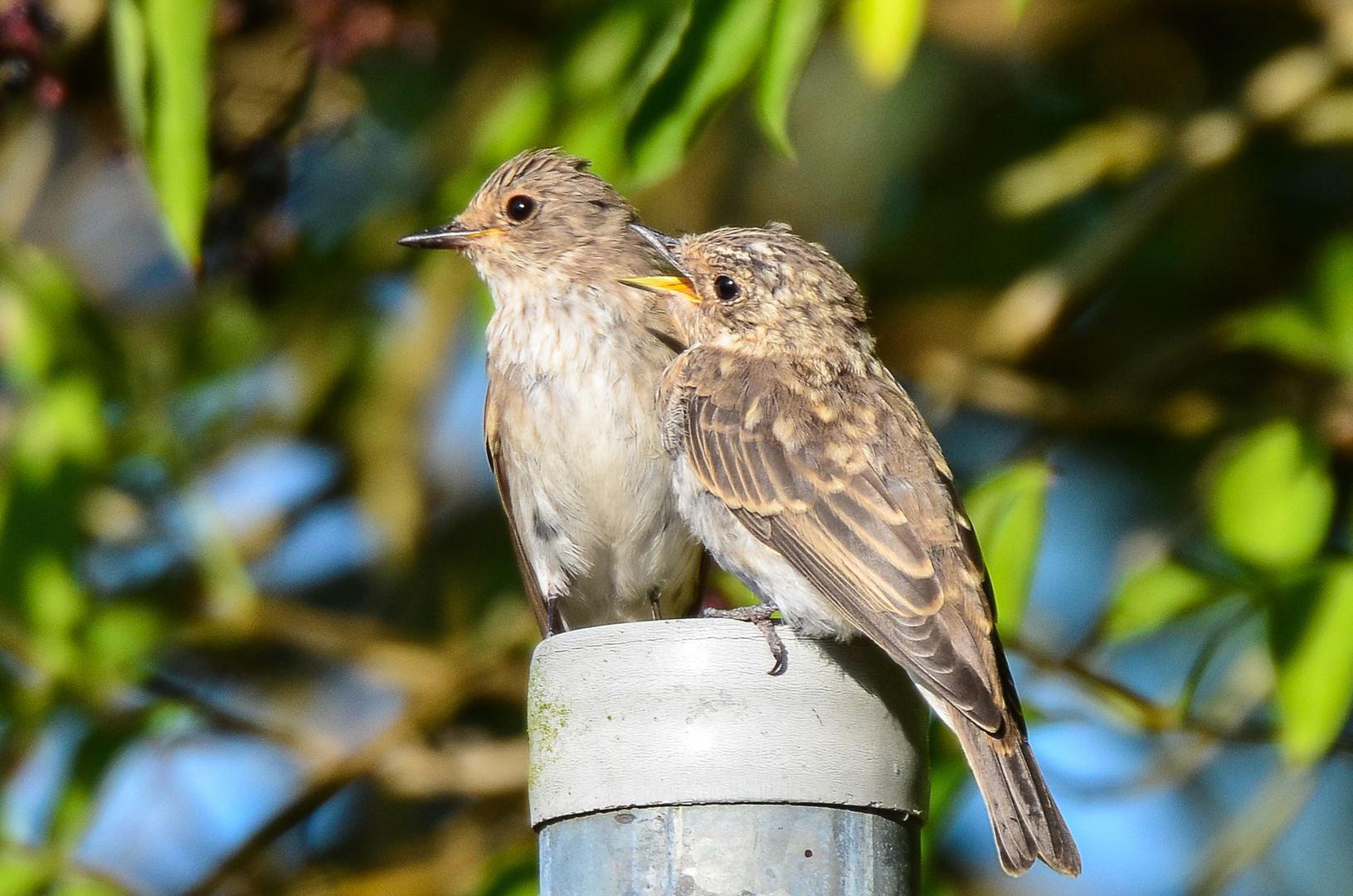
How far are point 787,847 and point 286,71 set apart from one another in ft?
10.3

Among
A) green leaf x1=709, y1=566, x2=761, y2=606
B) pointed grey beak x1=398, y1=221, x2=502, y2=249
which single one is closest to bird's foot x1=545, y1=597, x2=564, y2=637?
green leaf x1=709, y1=566, x2=761, y2=606

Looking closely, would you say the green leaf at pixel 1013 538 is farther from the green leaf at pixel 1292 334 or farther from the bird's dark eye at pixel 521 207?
the bird's dark eye at pixel 521 207

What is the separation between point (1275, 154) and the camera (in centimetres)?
623

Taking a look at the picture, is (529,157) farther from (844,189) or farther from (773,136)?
(844,189)

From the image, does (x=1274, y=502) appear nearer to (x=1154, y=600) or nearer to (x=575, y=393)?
(x=1154, y=600)

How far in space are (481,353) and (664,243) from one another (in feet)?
4.22

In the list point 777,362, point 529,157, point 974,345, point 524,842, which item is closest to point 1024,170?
point 974,345

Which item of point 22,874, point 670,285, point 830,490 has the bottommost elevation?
point 22,874

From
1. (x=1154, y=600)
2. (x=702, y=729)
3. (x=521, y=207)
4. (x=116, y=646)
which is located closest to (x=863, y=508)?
(x=702, y=729)

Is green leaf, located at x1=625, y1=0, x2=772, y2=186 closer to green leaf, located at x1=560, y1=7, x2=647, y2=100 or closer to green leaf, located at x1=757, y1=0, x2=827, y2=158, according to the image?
green leaf, located at x1=757, y1=0, x2=827, y2=158

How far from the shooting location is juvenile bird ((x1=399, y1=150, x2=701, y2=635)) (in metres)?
4.23

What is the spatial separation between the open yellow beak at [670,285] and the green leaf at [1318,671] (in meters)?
1.44

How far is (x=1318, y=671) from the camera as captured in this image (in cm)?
382

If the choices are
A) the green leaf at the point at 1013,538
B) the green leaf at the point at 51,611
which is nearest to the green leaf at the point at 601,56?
the green leaf at the point at 1013,538
